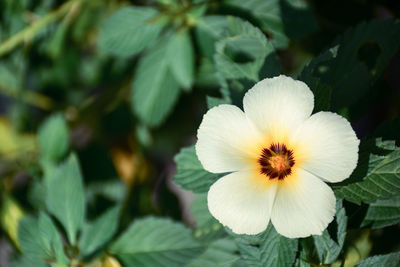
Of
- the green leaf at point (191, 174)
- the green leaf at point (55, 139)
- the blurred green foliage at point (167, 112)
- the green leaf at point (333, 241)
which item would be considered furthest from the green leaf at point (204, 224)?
the green leaf at point (55, 139)

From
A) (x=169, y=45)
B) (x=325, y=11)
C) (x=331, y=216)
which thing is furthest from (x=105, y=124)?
(x=331, y=216)

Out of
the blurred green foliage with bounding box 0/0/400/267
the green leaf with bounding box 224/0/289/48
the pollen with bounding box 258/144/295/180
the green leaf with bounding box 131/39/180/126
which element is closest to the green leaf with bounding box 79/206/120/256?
the blurred green foliage with bounding box 0/0/400/267

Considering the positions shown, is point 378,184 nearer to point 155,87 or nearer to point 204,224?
point 204,224

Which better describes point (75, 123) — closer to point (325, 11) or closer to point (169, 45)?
point (169, 45)

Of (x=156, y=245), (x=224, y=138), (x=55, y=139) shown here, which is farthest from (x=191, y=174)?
(x=55, y=139)

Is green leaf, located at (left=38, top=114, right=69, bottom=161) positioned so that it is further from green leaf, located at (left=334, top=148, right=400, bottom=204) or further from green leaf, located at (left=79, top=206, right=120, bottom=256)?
green leaf, located at (left=334, top=148, right=400, bottom=204)

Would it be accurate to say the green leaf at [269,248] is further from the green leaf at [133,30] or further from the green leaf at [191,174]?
the green leaf at [133,30]

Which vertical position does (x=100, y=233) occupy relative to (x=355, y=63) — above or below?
below
